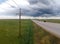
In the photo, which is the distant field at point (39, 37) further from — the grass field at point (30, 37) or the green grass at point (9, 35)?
the green grass at point (9, 35)

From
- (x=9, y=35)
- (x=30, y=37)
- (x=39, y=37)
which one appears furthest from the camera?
(x=9, y=35)

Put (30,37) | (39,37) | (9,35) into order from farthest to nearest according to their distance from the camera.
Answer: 1. (9,35)
2. (30,37)
3. (39,37)

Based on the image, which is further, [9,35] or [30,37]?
[9,35]

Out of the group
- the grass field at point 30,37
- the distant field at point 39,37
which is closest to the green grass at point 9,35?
the grass field at point 30,37

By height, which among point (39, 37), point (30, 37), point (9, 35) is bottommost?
point (9, 35)

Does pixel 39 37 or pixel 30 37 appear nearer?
pixel 39 37

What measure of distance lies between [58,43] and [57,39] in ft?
0.11

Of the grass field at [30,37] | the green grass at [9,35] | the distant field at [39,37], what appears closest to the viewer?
the distant field at [39,37]

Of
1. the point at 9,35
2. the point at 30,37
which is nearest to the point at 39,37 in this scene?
the point at 30,37

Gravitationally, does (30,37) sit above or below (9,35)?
above

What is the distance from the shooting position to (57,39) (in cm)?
117

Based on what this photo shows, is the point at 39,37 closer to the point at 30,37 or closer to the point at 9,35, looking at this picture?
the point at 30,37

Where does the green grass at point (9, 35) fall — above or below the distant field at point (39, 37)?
below

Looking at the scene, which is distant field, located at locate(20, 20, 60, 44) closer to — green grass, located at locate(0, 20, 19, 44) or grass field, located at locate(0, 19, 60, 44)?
grass field, located at locate(0, 19, 60, 44)
